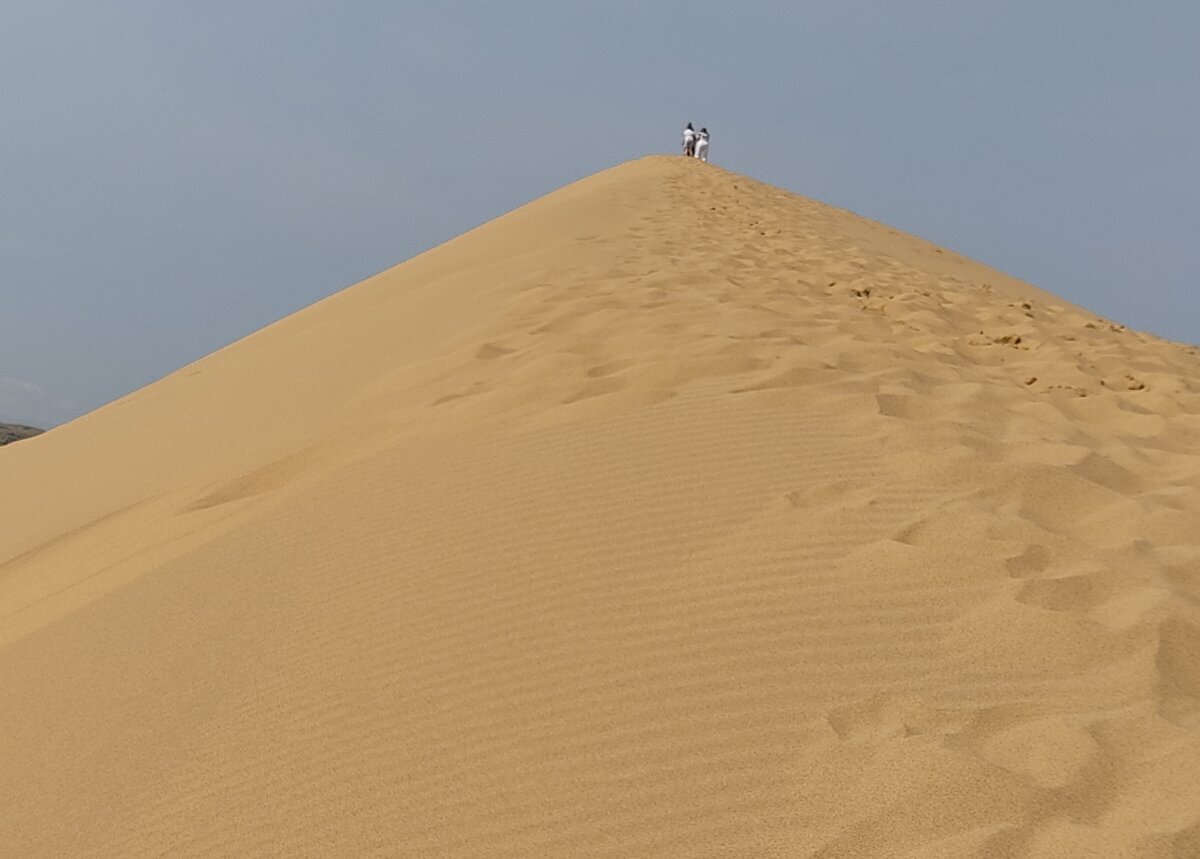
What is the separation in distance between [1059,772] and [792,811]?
21.3 inches

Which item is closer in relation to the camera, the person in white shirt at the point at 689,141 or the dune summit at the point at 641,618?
the dune summit at the point at 641,618

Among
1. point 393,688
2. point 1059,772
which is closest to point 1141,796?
point 1059,772

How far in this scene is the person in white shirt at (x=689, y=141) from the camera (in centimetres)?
2384

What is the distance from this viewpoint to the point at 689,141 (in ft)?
79.4

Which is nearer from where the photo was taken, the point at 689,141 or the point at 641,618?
the point at 641,618

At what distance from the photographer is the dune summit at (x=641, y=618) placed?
6.60ft

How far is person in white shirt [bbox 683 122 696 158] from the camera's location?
23844mm

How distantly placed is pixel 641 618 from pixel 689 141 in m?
22.9

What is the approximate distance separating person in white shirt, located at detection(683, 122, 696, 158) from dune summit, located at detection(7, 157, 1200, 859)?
62.8 ft

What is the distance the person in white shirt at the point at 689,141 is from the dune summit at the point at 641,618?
1913 centimetres

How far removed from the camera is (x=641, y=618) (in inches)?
107

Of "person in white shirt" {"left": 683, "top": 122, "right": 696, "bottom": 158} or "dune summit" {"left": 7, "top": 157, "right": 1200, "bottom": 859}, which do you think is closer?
"dune summit" {"left": 7, "top": 157, "right": 1200, "bottom": 859}

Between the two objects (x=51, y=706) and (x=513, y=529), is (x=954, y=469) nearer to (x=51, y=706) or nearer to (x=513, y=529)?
(x=513, y=529)

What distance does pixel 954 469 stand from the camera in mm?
3604
